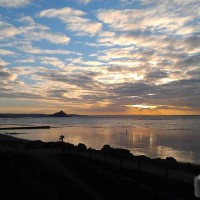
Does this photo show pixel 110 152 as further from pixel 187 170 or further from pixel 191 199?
pixel 191 199

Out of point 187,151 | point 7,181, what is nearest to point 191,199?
point 7,181

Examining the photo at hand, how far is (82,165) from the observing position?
24.9 meters

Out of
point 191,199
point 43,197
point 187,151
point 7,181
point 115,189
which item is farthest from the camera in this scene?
point 187,151

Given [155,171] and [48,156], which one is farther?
[48,156]

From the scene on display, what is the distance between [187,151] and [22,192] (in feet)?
135

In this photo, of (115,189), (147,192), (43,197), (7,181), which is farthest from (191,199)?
(7,181)

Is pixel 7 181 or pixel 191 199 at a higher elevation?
pixel 7 181

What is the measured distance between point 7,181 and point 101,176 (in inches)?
303

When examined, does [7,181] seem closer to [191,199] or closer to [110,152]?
[191,199]

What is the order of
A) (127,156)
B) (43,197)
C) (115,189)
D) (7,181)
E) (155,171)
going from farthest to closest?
(127,156)
(155,171)
(115,189)
(7,181)
(43,197)

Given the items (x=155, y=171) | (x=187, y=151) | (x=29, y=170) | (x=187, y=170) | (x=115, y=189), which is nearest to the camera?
(x=115, y=189)

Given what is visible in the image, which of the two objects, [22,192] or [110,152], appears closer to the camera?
[22,192]

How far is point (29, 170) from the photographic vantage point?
21281 millimetres

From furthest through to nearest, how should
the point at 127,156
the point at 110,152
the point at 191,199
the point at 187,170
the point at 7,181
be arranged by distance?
the point at 110,152 < the point at 127,156 < the point at 187,170 < the point at 191,199 < the point at 7,181
